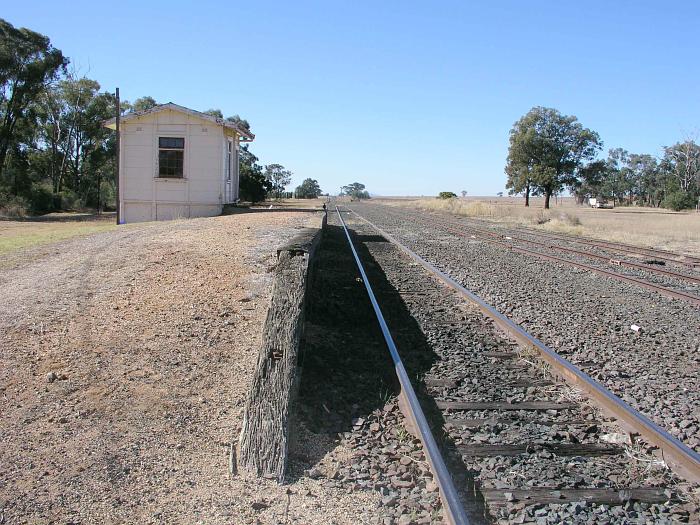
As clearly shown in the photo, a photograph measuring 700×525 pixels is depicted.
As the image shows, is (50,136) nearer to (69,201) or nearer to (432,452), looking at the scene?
(69,201)

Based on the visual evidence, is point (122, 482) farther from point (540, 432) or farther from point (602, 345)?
point (602, 345)

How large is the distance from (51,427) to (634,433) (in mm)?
4003

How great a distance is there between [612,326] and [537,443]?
4.21 m

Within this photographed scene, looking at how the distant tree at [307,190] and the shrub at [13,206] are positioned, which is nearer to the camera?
the shrub at [13,206]

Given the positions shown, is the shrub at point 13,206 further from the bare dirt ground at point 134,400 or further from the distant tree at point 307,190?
the distant tree at point 307,190

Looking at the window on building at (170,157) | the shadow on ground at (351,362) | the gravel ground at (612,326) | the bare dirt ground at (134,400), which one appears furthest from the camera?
the window on building at (170,157)

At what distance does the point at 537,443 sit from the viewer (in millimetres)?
4324

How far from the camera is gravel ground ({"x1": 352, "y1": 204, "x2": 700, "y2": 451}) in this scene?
A: 210 inches

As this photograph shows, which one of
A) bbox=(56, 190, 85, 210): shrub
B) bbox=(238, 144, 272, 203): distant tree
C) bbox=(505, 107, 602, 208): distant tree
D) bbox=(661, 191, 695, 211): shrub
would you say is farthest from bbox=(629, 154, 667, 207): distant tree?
bbox=(56, 190, 85, 210): shrub

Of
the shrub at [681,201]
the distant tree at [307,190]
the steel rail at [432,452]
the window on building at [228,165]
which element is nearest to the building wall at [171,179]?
the window on building at [228,165]

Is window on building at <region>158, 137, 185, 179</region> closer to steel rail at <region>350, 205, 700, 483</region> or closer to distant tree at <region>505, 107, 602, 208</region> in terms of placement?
steel rail at <region>350, 205, 700, 483</region>

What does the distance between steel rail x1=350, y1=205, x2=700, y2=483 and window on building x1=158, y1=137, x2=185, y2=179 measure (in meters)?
18.3

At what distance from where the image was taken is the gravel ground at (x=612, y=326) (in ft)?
17.5

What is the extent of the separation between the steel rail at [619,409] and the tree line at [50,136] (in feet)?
96.3
